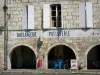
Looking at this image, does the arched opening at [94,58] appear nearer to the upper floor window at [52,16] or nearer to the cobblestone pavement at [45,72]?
the cobblestone pavement at [45,72]

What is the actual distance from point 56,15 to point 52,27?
992 millimetres

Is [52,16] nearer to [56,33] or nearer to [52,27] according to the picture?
[52,27]

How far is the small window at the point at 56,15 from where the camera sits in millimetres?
27594

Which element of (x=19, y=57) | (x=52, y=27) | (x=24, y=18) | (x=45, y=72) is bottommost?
(x=45, y=72)

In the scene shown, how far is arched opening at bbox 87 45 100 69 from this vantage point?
29.2m

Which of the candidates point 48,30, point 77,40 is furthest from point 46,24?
point 77,40

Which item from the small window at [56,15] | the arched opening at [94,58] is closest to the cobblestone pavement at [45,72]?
the arched opening at [94,58]

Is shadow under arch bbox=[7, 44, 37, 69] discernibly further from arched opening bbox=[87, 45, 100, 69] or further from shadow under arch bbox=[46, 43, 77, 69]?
arched opening bbox=[87, 45, 100, 69]

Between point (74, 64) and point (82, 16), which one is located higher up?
point (82, 16)

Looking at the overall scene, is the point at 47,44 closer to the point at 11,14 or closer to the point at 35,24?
the point at 35,24

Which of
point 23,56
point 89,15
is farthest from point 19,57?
point 89,15

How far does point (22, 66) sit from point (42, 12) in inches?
Answer: 221

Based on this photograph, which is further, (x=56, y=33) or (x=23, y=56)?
(x=23, y=56)

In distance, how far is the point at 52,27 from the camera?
27578 mm
